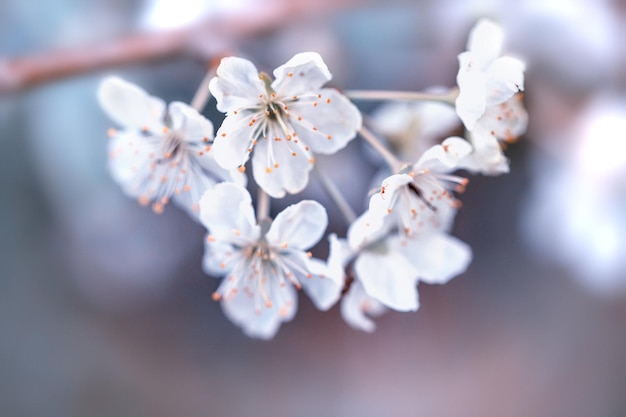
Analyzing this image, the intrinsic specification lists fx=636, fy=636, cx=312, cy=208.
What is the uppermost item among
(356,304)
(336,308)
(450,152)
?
(450,152)

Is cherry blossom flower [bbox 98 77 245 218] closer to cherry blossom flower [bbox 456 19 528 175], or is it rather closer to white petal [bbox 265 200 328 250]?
white petal [bbox 265 200 328 250]

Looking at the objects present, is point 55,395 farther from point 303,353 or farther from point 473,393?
point 473,393

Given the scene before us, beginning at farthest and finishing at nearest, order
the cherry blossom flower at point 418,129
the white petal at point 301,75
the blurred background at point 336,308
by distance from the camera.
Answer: the blurred background at point 336,308, the cherry blossom flower at point 418,129, the white petal at point 301,75

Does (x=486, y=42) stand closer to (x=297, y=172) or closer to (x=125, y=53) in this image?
(x=297, y=172)

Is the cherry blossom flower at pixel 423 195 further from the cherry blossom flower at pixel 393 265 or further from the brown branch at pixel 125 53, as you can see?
the brown branch at pixel 125 53

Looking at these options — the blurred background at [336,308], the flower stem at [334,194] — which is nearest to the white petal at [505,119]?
the flower stem at [334,194]

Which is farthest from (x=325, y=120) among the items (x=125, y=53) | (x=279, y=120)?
(x=125, y=53)
